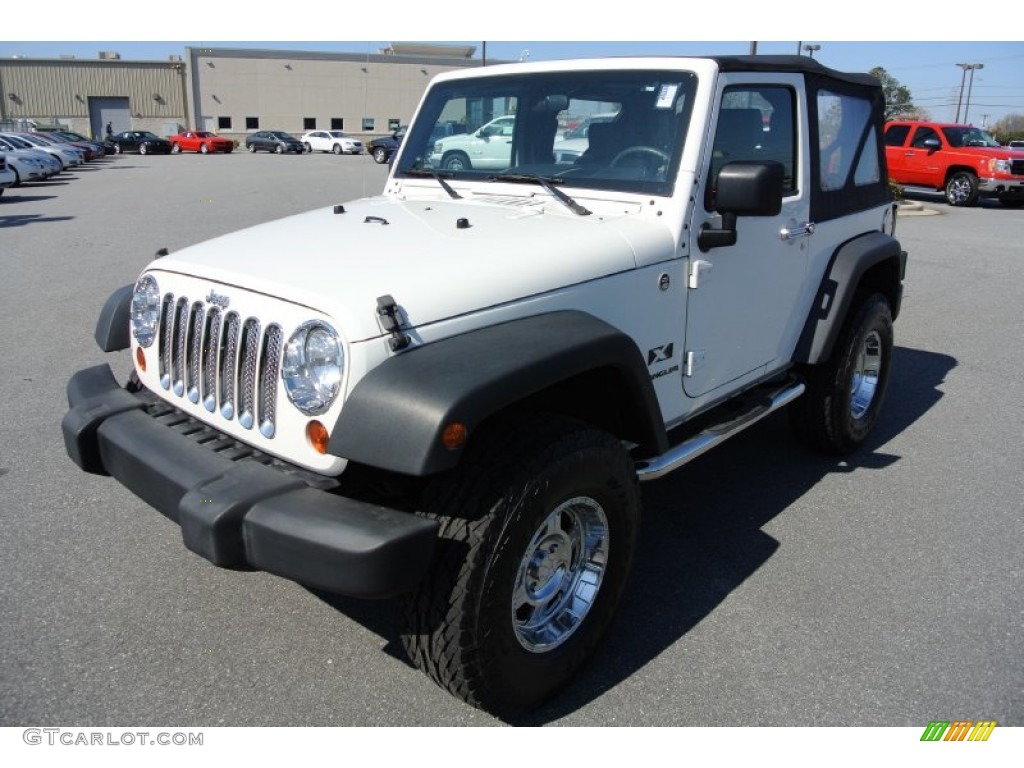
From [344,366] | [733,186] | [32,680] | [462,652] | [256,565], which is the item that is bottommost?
[32,680]

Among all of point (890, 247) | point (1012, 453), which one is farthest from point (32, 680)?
point (1012, 453)

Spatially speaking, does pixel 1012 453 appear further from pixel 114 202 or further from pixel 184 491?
pixel 114 202

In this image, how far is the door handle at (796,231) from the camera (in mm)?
3805

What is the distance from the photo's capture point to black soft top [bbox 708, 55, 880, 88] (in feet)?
11.2

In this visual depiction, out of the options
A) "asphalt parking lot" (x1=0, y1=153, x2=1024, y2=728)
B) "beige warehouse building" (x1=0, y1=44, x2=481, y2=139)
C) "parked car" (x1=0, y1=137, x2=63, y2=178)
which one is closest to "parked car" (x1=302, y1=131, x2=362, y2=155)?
"beige warehouse building" (x1=0, y1=44, x2=481, y2=139)

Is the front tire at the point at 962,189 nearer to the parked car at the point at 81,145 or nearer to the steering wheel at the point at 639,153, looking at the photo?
the steering wheel at the point at 639,153

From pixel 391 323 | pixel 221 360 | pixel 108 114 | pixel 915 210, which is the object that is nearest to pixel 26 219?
pixel 221 360

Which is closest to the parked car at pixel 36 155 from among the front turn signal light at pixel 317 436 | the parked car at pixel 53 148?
the parked car at pixel 53 148

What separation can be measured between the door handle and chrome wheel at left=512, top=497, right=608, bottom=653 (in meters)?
1.82

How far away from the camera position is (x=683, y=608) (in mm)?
3223

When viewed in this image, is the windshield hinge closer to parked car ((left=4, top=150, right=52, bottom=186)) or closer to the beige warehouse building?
parked car ((left=4, top=150, right=52, bottom=186))

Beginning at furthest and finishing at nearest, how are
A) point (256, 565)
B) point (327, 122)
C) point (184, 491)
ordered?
point (327, 122), point (184, 491), point (256, 565)

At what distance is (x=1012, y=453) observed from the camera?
15.9 feet

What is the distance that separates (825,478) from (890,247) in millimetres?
1382
